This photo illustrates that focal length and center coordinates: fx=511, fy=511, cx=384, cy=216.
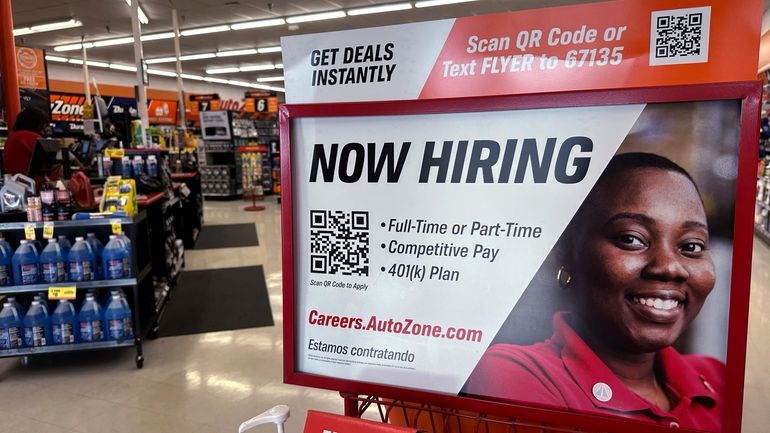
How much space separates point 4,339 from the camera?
3.44 meters

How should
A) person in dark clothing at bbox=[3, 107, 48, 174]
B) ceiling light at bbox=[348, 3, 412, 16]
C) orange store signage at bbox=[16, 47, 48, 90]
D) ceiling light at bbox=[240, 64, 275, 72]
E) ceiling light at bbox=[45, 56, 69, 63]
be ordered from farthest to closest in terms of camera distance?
1. ceiling light at bbox=[240, 64, 275, 72]
2. ceiling light at bbox=[45, 56, 69, 63]
3. ceiling light at bbox=[348, 3, 412, 16]
4. orange store signage at bbox=[16, 47, 48, 90]
5. person in dark clothing at bbox=[3, 107, 48, 174]

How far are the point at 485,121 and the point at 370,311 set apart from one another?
0.47m

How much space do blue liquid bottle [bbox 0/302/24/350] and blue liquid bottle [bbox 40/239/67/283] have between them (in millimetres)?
305

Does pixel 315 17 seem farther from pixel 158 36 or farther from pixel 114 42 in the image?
pixel 114 42

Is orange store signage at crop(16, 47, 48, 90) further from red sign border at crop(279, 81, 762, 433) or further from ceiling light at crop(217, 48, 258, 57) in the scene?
red sign border at crop(279, 81, 762, 433)

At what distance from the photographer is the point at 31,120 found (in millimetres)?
4328

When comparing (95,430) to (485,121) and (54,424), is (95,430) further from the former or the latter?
(485,121)

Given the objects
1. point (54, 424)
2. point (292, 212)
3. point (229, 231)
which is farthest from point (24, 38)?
point (292, 212)

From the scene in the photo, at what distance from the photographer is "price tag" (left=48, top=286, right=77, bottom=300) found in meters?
3.44

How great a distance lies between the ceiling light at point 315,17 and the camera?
37.6ft

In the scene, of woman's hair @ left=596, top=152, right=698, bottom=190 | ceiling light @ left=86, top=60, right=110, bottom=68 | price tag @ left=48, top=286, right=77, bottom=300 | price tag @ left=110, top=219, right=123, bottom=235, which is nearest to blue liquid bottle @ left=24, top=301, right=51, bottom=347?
price tag @ left=48, top=286, right=77, bottom=300

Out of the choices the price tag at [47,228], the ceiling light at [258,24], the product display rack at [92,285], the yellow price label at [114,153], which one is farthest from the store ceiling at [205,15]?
the price tag at [47,228]

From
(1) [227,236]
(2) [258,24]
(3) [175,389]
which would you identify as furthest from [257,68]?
(3) [175,389]

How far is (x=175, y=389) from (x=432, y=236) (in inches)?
115
